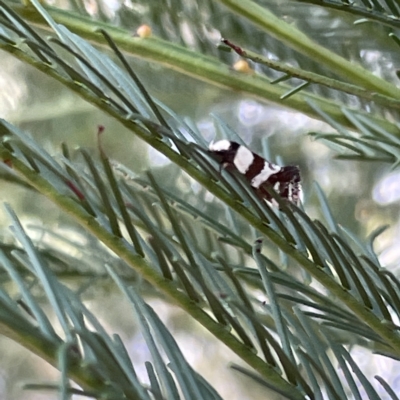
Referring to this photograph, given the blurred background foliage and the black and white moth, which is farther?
the blurred background foliage

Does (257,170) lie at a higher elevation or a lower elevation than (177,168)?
lower

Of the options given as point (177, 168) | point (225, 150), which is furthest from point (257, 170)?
point (177, 168)

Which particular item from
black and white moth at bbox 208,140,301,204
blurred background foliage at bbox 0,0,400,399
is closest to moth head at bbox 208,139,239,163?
black and white moth at bbox 208,140,301,204

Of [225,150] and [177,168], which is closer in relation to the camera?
[225,150]

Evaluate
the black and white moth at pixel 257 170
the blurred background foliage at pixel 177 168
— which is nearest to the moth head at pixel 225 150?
the black and white moth at pixel 257 170

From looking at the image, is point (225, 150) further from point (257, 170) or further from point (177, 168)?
point (177, 168)

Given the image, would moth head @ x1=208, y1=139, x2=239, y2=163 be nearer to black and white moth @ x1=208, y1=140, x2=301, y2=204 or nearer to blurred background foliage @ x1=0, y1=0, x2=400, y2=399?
black and white moth @ x1=208, y1=140, x2=301, y2=204

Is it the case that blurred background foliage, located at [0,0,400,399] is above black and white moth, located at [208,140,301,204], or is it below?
above

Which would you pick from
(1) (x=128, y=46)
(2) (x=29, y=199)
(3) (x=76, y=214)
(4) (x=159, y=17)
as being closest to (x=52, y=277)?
(3) (x=76, y=214)

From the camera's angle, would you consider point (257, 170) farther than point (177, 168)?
No

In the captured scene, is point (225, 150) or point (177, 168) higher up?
point (177, 168)
